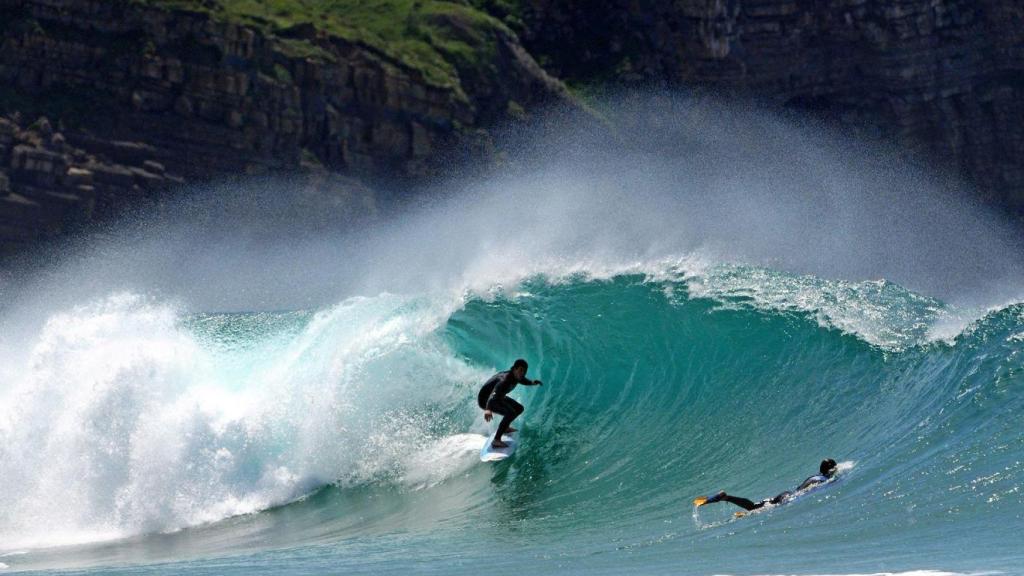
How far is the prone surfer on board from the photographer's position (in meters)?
18.3

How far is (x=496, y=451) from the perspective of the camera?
21984 mm

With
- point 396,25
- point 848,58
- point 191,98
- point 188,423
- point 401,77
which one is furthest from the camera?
point 848,58

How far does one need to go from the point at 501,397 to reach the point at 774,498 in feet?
13.2

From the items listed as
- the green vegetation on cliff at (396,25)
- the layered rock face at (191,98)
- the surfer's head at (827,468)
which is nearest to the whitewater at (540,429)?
the surfer's head at (827,468)

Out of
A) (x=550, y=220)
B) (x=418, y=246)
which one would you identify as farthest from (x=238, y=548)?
(x=418, y=246)

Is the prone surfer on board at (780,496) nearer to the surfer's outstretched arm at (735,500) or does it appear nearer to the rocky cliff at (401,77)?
the surfer's outstretched arm at (735,500)

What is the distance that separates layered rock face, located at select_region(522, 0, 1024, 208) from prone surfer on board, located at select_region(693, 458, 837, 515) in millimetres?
45095

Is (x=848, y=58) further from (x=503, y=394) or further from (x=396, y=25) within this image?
(x=503, y=394)

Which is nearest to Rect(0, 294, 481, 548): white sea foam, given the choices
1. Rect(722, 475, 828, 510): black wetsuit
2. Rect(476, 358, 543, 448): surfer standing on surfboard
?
Rect(476, 358, 543, 448): surfer standing on surfboard

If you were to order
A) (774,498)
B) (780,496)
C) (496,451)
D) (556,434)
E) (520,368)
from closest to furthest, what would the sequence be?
(780,496)
(774,498)
(520,368)
(496,451)
(556,434)

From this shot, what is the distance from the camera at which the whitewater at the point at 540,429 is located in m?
17.6

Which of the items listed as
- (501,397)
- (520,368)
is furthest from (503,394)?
(520,368)

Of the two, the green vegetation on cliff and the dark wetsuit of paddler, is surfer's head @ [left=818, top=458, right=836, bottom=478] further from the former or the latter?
the green vegetation on cliff

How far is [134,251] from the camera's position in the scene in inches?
2057
